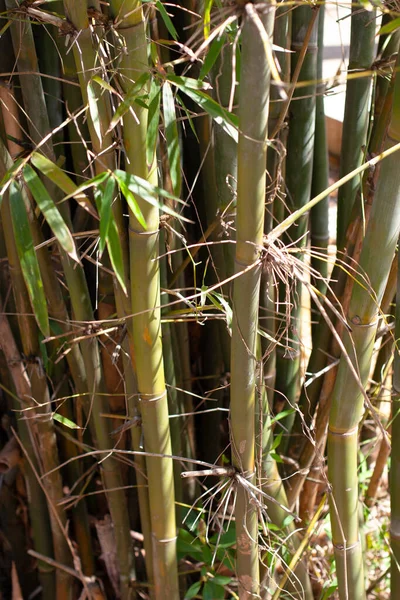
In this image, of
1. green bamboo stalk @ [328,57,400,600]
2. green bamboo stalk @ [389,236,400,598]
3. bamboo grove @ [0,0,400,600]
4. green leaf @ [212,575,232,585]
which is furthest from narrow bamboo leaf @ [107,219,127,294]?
green leaf @ [212,575,232,585]

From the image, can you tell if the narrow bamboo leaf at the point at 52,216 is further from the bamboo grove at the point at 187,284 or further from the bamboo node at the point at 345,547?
the bamboo node at the point at 345,547

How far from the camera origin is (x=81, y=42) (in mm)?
535

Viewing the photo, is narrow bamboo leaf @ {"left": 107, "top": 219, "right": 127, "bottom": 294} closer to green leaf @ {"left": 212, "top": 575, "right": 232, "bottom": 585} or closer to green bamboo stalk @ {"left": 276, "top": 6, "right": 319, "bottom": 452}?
green bamboo stalk @ {"left": 276, "top": 6, "right": 319, "bottom": 452}

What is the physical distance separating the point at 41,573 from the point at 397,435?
0.62 metres

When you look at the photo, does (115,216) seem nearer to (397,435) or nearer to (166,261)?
(166,261)

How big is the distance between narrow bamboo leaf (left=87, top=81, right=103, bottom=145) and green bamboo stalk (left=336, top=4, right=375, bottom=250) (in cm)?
32

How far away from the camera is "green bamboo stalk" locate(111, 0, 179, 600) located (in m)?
0.52

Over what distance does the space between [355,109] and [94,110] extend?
0.40m

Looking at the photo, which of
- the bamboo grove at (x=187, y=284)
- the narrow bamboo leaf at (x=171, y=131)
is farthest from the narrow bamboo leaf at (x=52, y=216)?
the narrow bamboo leaf at (x=171, y=131)

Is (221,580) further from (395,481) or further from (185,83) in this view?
(185,83)

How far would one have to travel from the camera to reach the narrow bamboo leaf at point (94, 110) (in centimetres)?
54

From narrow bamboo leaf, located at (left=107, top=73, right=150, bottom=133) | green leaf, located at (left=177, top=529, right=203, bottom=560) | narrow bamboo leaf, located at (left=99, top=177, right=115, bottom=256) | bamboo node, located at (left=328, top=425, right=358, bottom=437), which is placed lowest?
green leaf, located at (left=177, top=529, right=203, bottom=560)

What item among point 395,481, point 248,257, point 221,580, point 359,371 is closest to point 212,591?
point 221,580

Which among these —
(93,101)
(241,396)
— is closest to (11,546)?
(241,396)
